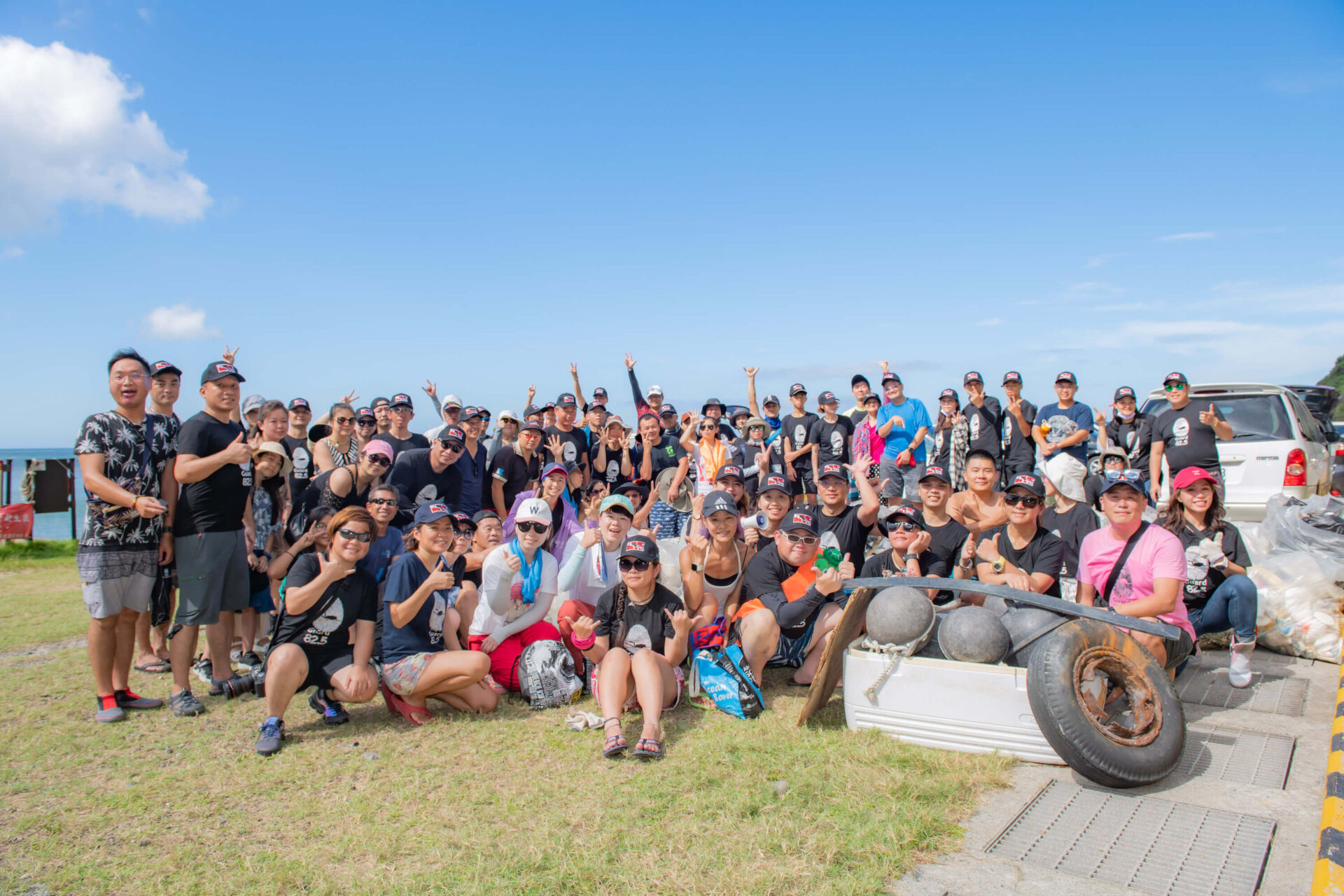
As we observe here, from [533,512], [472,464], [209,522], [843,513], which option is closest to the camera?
[209,522]

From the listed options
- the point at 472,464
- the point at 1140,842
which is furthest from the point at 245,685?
the point at 1140,842

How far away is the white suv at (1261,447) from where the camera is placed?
337 inches

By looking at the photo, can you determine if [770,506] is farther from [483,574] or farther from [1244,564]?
[1244,564]

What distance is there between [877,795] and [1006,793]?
2.12 ft

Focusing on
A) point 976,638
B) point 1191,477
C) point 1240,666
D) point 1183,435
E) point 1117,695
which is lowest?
point 1240,666

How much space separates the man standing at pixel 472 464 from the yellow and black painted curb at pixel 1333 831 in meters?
6.15

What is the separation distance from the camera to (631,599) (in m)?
5.07

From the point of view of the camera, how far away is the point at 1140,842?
10.4 ft

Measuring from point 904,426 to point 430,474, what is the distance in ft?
19.7

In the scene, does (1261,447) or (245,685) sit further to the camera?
(1261,447)

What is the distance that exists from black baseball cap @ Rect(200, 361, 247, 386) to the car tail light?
35.4ft

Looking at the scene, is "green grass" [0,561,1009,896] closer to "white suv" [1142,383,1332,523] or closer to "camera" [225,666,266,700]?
"camera" [225,666,266,700]

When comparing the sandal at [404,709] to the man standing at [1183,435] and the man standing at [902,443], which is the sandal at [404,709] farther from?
the man standing at [1183,435]

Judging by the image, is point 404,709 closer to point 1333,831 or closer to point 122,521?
point 122,521
